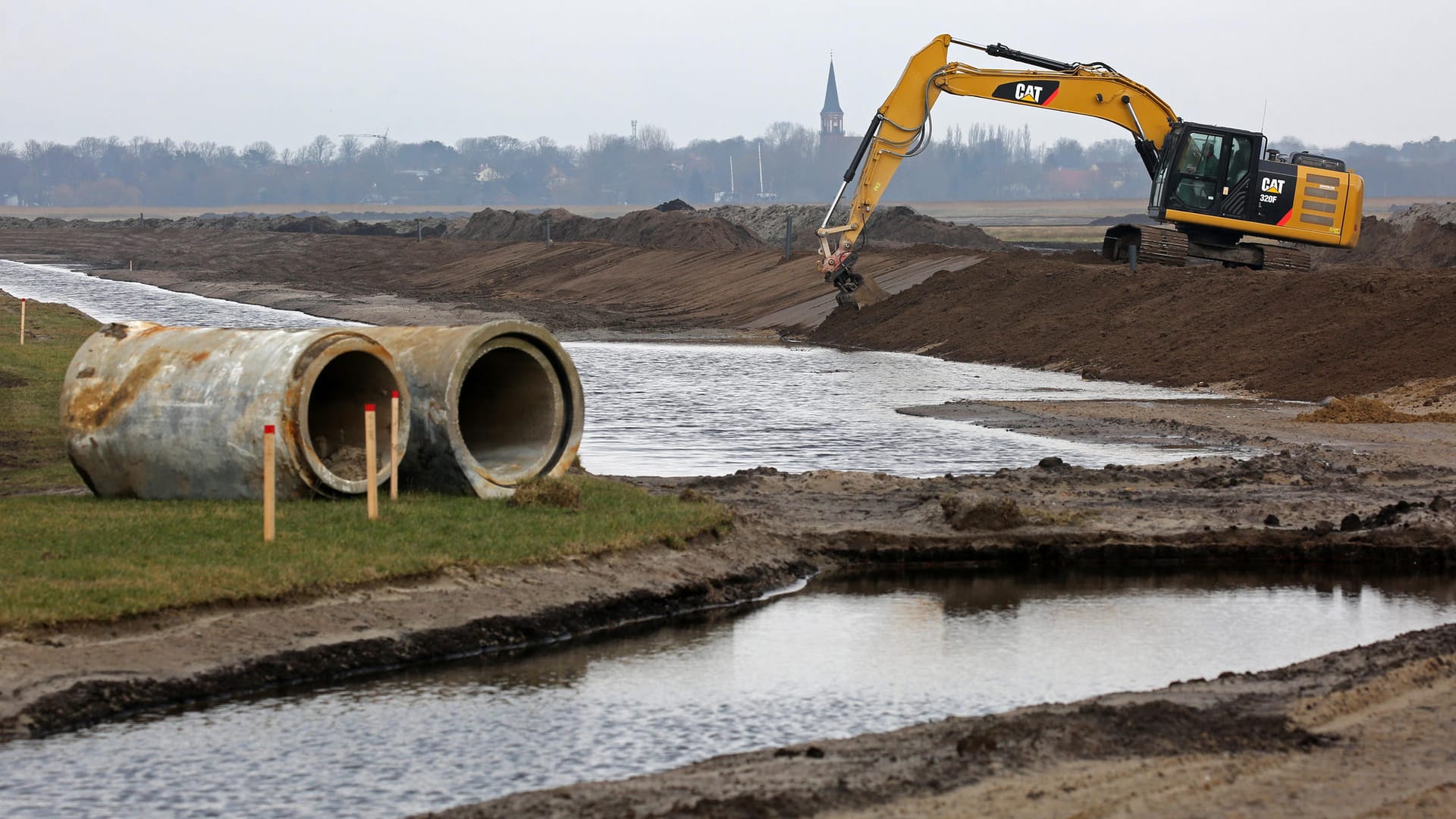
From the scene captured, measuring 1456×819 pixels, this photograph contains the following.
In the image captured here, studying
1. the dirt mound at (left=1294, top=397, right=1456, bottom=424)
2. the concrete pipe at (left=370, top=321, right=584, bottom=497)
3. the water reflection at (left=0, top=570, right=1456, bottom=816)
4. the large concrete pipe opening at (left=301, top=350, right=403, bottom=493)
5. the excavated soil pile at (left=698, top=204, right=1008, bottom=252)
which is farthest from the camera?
the excavated soil pile at (left=698, top=204, right=1008, bottom=252)

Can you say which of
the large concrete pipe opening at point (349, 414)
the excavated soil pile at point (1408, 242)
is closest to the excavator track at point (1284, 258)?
the excavated soil pile at point (1408, 242)

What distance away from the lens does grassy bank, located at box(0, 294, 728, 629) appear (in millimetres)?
11672

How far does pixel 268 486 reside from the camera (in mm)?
13094

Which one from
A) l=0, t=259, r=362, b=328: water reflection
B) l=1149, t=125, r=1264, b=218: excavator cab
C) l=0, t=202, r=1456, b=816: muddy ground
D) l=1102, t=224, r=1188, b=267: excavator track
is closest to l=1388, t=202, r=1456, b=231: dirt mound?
l=1102, t=224, r=1188, b=267: excavator track

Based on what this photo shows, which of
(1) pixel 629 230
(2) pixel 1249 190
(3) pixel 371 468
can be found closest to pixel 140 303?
(1) pixel 629 230

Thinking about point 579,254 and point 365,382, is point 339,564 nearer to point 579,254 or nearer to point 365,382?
point 365,382

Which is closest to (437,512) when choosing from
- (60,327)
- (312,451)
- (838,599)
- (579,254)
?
(312,451)

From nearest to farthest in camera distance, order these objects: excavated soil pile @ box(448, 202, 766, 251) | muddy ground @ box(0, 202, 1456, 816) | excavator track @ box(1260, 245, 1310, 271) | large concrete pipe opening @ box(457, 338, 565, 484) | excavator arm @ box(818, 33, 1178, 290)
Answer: muddy ground @ box(0, 202, 1456, 816), large concrete pipe opening @ box(457, 338, 565, 484), excavator arm @ box(818, 33, 1178, 290), excavator track @ box(1260, 245, 1310, 271), excavated soil pile @ box(448, 202, 766, 251)

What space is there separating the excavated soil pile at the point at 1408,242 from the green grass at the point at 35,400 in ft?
144

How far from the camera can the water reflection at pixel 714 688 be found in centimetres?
939

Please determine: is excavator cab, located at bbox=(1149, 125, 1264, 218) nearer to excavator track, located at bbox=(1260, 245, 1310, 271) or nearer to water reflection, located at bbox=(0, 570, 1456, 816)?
excavator track, located at bbox=(1260, 245, 1310, 271)

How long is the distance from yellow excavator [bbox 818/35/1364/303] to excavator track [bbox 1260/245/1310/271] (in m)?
0.04

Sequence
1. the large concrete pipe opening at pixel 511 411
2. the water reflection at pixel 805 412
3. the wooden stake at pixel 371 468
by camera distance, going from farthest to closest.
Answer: the water reflection at pixel 805 412
the large concrete pipe opening at pixel 511 411
the wooden stake at pixel 371 468

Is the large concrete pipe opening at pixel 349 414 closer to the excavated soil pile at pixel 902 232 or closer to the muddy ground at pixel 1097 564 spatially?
the muddy ground at pixel 1097 564
